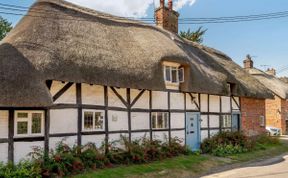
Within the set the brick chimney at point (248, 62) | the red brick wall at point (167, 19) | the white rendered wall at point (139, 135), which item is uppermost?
the red brick wall at point (167, 19)

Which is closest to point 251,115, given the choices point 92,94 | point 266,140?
point 266,140

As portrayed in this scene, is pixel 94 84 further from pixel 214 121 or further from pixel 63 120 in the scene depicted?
pixel 214 121

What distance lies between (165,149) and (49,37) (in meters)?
7.29

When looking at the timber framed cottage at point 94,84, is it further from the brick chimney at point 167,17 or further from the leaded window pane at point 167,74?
the brick chimney at point 167,17

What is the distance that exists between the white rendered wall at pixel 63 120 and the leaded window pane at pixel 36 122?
42 centimetres

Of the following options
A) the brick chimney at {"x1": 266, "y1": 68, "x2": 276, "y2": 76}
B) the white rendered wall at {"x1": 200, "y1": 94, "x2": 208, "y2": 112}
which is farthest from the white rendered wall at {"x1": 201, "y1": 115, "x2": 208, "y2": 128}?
the brick chimney at {"x1": 266, "y1": 68, "x2": 276, "y2": 76}

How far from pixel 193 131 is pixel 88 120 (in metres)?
6.94

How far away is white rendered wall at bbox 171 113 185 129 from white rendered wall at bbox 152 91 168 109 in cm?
81

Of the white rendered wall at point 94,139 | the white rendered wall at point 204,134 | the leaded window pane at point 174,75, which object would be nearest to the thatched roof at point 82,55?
the leaded window pane at point 174,75

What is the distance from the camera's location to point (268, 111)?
34.6 m

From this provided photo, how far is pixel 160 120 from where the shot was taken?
15.8m

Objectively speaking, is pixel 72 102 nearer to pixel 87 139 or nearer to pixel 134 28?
pixel 87 139

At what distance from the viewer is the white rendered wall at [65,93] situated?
11.8 metres

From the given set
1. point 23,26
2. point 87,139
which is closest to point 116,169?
point 87,139
